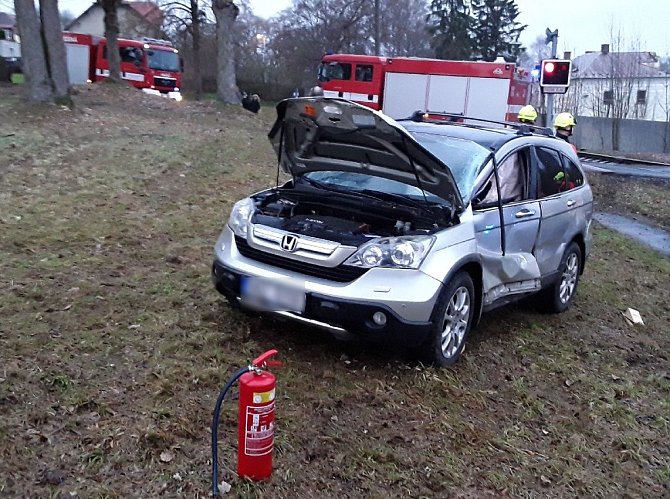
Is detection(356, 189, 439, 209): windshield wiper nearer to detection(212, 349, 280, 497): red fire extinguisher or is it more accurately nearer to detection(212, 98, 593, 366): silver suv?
detection(212, 98, 593, 366): silver suv

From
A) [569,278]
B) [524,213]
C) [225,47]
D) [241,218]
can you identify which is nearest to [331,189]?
[241,218]

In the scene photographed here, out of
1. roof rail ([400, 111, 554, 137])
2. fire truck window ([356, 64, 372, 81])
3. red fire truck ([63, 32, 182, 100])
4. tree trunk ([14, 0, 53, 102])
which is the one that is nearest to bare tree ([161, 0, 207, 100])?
red fire truck ([63, 32, 182, 100])

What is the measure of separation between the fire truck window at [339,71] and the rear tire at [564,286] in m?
21.6

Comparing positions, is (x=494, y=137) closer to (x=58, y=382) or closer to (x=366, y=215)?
(x=366, y=215)

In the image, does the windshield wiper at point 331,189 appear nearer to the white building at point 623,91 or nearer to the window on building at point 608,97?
the white building at point 623,91

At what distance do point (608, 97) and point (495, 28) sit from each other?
47.1 feet

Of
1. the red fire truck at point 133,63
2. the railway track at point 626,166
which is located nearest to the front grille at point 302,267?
the railway track at point 626,166

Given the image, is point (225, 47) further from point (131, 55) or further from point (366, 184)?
point (366, 184)

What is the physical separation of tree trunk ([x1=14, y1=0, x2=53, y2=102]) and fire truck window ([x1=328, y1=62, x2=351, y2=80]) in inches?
554

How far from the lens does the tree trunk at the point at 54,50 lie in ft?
50.8

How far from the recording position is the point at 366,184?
18.0 ft

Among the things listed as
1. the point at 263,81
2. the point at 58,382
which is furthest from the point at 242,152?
the point at 263,81

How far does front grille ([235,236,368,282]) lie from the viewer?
453cm

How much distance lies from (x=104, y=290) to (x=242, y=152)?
879 cm
